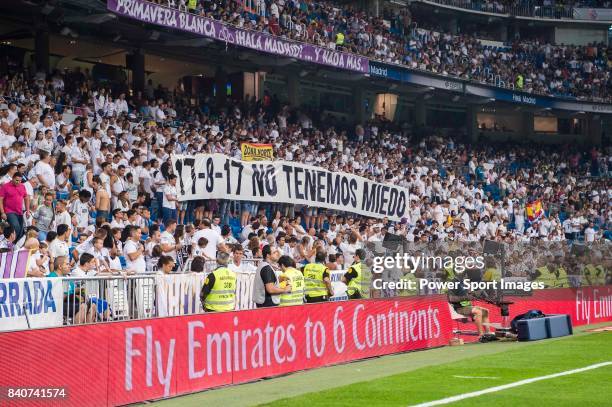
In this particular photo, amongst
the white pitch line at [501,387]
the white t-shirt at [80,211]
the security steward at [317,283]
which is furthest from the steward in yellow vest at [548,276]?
the white t-shirt at [80,211]

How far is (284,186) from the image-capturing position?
84.2 feet

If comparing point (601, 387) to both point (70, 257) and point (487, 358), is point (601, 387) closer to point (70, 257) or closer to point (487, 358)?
point (487, 358)

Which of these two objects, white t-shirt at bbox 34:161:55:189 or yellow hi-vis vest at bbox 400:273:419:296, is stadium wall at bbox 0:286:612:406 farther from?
white t-shirt at bbox 34:161:55:189

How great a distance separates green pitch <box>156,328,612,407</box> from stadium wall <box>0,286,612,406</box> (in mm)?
263

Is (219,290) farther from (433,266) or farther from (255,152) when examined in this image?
(255,152)

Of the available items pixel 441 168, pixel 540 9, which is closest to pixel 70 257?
pixel 441 168

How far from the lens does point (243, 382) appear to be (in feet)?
44.0

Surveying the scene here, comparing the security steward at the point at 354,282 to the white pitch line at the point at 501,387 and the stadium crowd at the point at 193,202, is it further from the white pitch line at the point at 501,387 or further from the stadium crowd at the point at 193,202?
Result: the white pitch line at the point at 501,387

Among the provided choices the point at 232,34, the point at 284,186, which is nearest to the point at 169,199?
the point at 284,186

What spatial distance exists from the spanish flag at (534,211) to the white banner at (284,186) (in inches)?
386

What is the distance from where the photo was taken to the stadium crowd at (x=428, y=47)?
3481 centimetres

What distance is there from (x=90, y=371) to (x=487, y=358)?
7.97m

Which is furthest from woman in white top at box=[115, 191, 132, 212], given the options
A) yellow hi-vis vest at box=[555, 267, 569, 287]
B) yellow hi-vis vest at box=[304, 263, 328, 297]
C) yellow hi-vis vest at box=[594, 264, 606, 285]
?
yellow hi-vis vest at box=[594, 264, 606, 285]

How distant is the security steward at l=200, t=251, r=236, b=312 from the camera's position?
1405 cm
